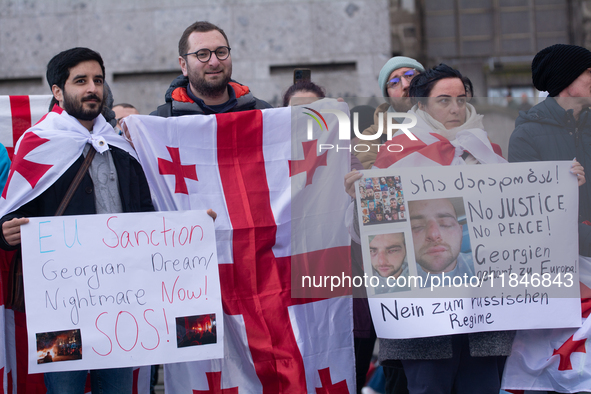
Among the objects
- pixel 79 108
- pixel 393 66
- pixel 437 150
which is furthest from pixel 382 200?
pixel 79 108

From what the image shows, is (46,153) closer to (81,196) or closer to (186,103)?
(81,196)

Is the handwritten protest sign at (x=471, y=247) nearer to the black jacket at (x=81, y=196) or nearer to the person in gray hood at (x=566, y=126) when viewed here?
the person in gray hood at (x=566, y=126)

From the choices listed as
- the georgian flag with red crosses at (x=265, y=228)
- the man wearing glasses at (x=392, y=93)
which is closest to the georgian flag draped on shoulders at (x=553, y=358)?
the georgian flag with red crosses at (x=265, y=228)

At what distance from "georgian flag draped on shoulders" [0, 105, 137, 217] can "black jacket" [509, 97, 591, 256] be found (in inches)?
67.7

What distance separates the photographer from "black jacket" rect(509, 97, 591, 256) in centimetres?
239

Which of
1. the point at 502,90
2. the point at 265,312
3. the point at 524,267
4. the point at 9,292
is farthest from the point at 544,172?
the point at 502,90

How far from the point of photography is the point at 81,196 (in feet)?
7.72

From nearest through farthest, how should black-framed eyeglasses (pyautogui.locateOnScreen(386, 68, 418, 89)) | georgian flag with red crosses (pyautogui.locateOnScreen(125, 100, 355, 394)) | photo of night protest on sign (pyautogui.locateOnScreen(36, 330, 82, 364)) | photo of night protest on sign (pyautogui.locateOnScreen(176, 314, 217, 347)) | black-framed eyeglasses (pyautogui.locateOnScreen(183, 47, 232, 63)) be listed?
photo of night protest on sign (pyautogui.locateOnScreen(36, 330, 82, 364)) < photo of night protest on sign (pyautogui.locateOnScreen(176, 314, 217, 347)) < georgian flag with red crosses (pyautogui.locateOnScreen(125, 100, 355, 394)) < black-framed eyeglasses (pyautogui.locateOnScreen(183, 47, 232, 63)) < black-framed eyeglasses (pyautogui.locateOnScreen(386, 68, 418, 89))

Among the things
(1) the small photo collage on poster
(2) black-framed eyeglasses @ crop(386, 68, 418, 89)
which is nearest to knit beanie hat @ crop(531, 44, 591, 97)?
(2) black-framed eyeglasses @ crop(386, 68, 418, 89)

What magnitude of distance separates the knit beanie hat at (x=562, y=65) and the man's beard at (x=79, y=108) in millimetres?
1915

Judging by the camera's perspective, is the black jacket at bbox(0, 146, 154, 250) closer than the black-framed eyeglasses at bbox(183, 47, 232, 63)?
Yes

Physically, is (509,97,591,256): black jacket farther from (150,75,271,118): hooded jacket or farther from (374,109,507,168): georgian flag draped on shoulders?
(150,75,271,118): hooded jacket

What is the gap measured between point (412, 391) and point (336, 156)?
1.05 m

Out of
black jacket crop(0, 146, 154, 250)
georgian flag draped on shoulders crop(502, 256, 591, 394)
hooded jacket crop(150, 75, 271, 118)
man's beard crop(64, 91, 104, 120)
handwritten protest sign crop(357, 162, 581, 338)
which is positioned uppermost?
hooded jacket crop(150, 75, 271, 118)
